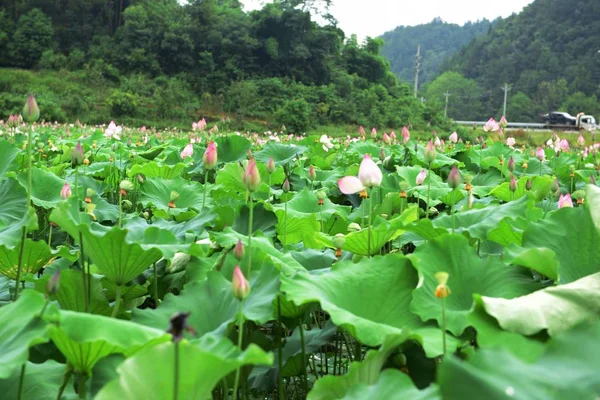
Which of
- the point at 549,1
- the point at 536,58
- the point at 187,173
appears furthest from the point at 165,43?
the point at 549,1

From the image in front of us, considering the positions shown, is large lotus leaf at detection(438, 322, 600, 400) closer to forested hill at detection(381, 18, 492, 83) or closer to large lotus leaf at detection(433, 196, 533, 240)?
large lotus leaf at detection(433, 196, 533, 240)

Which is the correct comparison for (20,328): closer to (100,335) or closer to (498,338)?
(100,335)

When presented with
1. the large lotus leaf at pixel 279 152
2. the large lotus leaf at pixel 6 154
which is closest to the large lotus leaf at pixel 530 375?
the large lotus leaf at pixel 6 154

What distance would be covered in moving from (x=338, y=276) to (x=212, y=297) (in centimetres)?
17

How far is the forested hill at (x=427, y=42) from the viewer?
7431 cm

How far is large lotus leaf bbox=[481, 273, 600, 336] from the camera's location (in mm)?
613

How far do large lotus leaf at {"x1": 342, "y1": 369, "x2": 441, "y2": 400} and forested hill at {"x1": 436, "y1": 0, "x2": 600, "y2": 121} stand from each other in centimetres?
4419

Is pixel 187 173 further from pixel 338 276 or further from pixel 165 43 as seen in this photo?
pixel 165 43

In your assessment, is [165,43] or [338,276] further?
[165,43]

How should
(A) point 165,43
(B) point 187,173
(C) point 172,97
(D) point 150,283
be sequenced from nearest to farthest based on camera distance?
(D) point 150,283 → (B) point 187,173 → (C) point 172,97 → (A) point 165,43

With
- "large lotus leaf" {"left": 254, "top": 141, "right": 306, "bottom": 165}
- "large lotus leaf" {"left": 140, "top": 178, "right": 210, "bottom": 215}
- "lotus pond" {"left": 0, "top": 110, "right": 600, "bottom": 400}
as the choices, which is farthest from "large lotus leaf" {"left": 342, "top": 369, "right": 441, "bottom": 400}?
"large lotus leaf" {"left": 254, "top": 141, "right": 306, "bottom": 165}

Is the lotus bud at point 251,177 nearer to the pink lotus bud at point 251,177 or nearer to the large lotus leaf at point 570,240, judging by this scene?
the pink lotus bud at point 251,177

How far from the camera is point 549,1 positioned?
48.9 m

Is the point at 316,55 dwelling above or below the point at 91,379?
above
